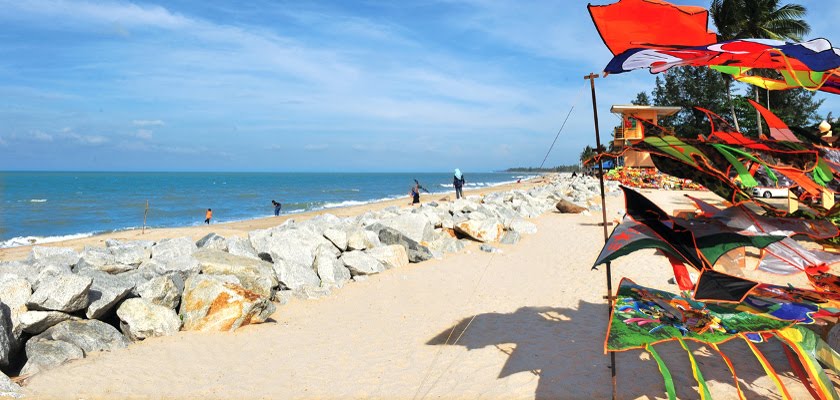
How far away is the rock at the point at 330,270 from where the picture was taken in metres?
8.29

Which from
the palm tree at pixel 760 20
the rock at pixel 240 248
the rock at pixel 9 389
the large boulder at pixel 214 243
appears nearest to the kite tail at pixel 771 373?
the rock at pixel 9 389

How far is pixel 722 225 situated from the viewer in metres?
4.00

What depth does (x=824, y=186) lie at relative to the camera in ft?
14.1

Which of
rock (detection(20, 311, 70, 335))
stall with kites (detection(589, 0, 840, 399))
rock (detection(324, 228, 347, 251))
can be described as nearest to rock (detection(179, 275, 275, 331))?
rock (detection(20, 311, 70, 335))

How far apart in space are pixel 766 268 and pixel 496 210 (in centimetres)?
1080

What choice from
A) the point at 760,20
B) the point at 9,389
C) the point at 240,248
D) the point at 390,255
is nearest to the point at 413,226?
the point at 390,255

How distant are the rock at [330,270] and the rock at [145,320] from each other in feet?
8.74

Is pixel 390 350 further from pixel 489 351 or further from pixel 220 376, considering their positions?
pixel 220 376

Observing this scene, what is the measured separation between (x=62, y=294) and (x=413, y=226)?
699 cm

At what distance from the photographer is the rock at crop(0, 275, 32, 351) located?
16.3ft

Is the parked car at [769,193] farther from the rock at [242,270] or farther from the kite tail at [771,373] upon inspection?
the rock at [242,270]

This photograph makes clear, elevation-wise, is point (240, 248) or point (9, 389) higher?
point (240, 248)

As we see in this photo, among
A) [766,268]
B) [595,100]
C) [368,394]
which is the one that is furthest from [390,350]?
[766,268]

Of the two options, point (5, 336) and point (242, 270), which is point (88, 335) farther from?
point (242, 270)
